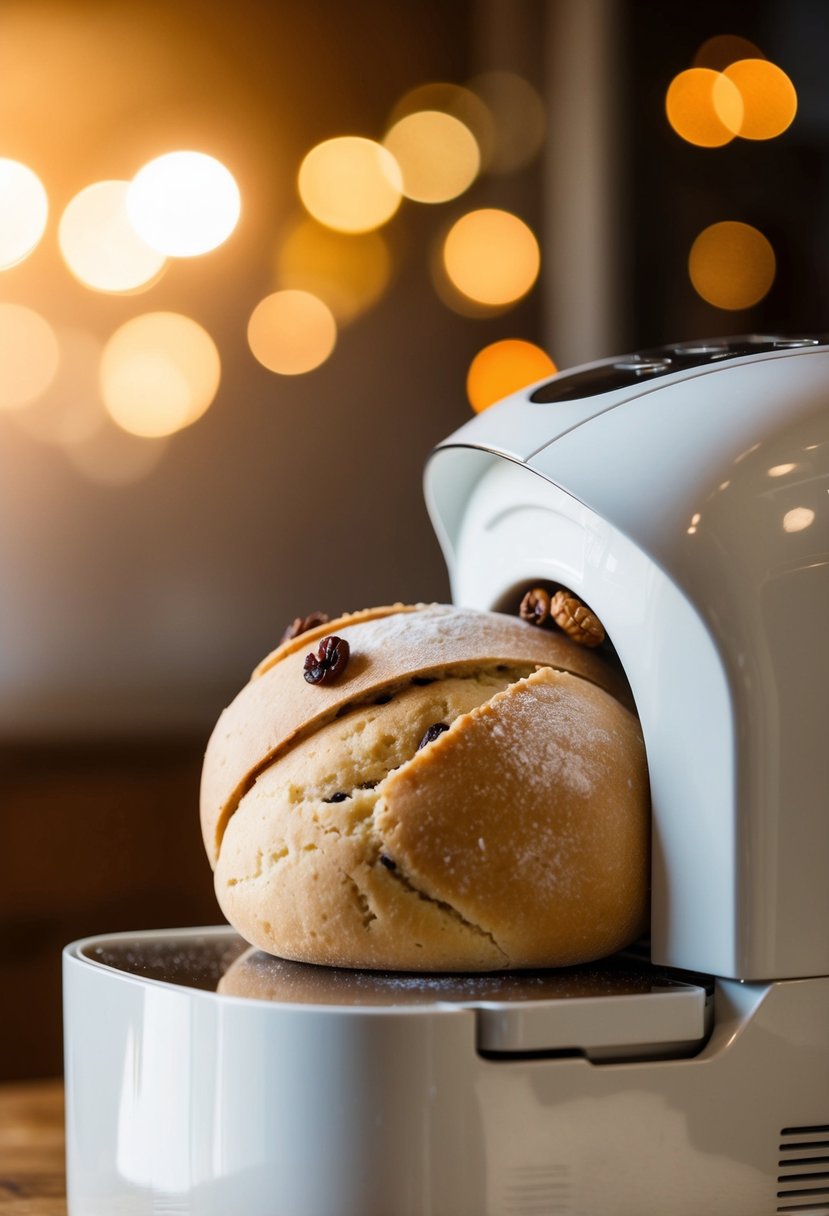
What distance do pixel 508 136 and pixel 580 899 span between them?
2.01 meters

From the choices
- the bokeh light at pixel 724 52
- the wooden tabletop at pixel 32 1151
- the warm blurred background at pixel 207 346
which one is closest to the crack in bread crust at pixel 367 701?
the wooden tabletop at pixel 32 1151

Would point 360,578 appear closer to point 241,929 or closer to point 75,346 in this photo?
point 75,346

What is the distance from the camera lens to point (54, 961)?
6.91 ft

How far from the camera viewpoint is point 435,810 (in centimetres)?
54

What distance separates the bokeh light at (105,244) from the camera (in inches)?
88.1

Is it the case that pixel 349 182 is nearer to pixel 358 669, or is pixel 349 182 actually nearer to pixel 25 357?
pixel 25 357

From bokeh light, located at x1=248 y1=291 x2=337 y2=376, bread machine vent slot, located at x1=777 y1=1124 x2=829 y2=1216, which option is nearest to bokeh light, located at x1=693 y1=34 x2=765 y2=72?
bokeh light, located at x1=248 y1=291 x2=337 y2=376

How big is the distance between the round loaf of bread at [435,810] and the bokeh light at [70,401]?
1.82 m

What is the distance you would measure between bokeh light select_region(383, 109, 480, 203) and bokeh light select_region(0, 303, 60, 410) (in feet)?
2.34

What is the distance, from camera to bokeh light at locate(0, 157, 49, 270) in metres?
2.22

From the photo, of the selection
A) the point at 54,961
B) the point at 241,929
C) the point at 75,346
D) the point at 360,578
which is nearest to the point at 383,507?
the point at 360,578

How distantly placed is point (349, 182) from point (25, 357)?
676mm

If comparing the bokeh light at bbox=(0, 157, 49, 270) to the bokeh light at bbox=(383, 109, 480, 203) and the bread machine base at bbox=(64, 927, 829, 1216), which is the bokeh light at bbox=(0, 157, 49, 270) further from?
the bread machine base at bbox=(64, 927, 829, 1216)

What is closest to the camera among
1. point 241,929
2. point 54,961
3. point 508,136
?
point 241,929
